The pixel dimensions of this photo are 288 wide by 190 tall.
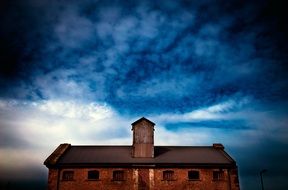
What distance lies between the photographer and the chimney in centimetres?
2581

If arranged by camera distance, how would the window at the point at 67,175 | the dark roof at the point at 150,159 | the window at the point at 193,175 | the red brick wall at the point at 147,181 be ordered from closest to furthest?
the red brick wall at the point at 147,181 → the window at the point at 67,175 → the window at the point at 193,175 → the dark roof at the point at 150,159

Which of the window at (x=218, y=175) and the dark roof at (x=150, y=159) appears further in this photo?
the dark roof at (x=150, y=159)

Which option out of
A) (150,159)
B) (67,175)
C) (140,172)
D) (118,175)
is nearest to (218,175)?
(150,159)

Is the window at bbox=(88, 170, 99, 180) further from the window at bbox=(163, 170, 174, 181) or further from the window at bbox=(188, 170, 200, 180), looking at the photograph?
the window at bbox=(188, 170, 200, 180)

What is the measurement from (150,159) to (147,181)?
2.21 m

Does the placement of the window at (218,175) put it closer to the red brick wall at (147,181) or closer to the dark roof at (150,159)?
the red brick wall at (147,181)

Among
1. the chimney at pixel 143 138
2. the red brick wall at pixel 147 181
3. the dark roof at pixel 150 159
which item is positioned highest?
the chimney at pixel 143 138

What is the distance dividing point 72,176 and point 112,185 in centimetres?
386

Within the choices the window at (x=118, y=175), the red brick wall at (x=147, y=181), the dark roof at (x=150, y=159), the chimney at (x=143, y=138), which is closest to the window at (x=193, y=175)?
the red brick wall at (x=147, y=181)

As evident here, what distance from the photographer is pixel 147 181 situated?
77.7 ft

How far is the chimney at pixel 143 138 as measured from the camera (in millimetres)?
25812

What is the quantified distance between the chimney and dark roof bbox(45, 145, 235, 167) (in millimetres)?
717

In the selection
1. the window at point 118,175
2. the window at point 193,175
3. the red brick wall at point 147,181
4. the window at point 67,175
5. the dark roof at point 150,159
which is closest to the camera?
the red brick wall at point 147,181

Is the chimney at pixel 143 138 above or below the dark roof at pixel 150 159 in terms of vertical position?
above
